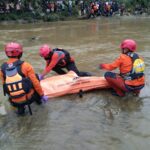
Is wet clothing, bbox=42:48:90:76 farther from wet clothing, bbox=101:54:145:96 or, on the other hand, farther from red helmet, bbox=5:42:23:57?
red helmet, bbox=5:42:23:57

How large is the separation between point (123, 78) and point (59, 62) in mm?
1675

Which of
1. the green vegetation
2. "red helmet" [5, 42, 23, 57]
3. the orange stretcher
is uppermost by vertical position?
"red helmet" [5, 42, 23, 57]

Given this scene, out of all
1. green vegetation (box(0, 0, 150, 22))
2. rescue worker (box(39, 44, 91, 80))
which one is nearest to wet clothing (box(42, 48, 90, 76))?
rescue worker (box(39, 44, 91, 80))

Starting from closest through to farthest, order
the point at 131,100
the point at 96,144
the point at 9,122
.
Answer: the point at 96,144, the point at 9,122, the point at 131,100

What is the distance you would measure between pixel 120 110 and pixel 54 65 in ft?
6.16

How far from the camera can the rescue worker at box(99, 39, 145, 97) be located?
293 inches

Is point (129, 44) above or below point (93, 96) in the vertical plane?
above

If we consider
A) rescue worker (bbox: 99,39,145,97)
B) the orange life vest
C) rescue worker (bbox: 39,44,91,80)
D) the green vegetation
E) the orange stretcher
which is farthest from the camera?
the green vegetation

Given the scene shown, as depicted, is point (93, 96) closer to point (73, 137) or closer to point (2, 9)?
point (73, 137)

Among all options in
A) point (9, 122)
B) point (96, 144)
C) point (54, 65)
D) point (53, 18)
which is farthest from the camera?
point (53, 18)

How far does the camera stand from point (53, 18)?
90.3ft

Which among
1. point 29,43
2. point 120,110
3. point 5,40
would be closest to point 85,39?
point 29,43

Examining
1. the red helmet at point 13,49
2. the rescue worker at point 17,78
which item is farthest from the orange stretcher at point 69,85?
the red helmet at point 13,49

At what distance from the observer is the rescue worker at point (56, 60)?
8.15 metres
